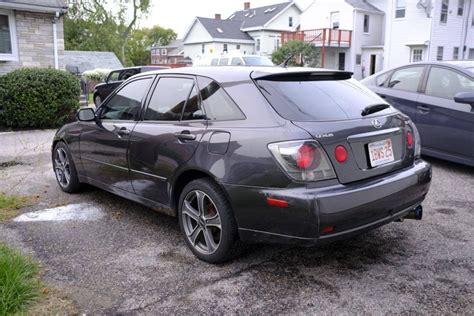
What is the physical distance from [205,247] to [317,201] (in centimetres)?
117

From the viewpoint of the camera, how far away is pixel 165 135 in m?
3.81

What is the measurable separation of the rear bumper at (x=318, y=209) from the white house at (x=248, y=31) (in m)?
41.7

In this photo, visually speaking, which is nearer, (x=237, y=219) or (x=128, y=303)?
(x=128, y=303)

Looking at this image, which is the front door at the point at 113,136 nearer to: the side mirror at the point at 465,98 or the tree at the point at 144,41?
the side mirror at the point at 465,98

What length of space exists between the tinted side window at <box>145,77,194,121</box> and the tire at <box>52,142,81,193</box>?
1.70 meters

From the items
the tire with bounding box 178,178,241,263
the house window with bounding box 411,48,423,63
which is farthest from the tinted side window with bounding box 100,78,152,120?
the house window with bounding box 411,48,423,63

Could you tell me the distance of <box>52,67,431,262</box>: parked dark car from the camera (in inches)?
117

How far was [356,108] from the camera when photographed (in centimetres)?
353

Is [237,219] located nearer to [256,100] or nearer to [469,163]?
[256,100]

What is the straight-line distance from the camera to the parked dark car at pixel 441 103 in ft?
19.7

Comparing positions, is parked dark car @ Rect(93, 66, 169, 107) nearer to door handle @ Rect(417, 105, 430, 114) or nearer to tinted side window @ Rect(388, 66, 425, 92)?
tinted side window @ Rect(388, 66, 425, 92)

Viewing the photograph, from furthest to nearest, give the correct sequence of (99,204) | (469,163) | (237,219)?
(469,163)
(99,204)
(237,219)

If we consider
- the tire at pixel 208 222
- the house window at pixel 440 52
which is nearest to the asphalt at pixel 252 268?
the tire at pixel 208 222

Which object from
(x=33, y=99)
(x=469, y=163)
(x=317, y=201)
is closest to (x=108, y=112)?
(x=317, y=201)
